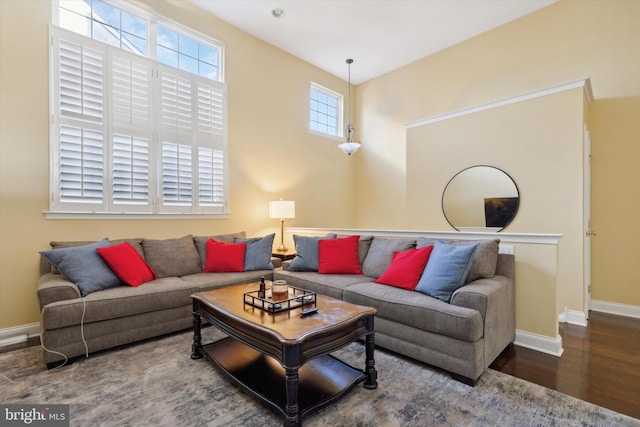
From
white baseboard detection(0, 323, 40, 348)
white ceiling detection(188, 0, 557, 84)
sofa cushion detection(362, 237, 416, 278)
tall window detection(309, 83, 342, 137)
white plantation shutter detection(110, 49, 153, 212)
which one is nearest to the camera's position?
white baseboard detection(0, 323, 40, 348)

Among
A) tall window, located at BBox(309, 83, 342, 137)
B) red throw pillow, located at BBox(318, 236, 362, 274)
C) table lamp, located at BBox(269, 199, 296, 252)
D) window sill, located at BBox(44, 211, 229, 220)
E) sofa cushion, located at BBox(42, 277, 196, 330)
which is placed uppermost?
tall window, located at BBox(309, 83, 342, 137)

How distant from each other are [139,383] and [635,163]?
5.33 meters

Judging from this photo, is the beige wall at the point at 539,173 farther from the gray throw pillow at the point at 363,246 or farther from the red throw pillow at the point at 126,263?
the red throw pillow at the point at 126,263

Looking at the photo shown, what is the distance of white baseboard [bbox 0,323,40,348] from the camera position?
2715 mm

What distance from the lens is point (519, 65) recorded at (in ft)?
13.9

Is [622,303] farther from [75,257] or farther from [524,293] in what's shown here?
[75,257]

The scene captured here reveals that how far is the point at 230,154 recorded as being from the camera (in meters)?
4.31

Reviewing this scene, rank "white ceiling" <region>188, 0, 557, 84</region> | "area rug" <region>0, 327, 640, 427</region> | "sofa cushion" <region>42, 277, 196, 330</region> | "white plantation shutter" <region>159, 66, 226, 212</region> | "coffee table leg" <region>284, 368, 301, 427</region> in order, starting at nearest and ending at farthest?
"coffee table leg" <region>284, 368, 301, 427</region> < "area rug" <region>0, 327, 640, 427</region> < "sofa cushion" <region>42, 277, 196, 330</region> < "white plantation shutter" <region>159, 66, 226, 212</region> < "white ceiling" <region>188, 0, 557, 84</region>

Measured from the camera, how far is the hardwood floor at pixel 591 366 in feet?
6.45

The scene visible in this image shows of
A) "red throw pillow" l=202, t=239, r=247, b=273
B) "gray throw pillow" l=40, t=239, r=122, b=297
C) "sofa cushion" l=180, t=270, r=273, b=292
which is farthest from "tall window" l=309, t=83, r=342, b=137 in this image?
"gray throw pillow" l=40, t=239, r=122, b=297

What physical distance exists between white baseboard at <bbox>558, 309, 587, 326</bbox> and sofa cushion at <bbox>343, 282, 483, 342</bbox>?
6.80ft

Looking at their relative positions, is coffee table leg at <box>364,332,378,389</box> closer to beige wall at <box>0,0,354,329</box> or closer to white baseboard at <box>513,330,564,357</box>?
white baseboard at <box>513,330,564,357</box>

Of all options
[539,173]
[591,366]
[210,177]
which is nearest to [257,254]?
[210,177]

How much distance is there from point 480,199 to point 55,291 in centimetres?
461
